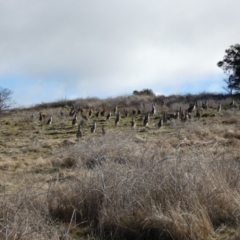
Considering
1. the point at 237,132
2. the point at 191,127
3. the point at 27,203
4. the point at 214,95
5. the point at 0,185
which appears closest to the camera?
the point at 27,203

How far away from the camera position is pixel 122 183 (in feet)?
16.9

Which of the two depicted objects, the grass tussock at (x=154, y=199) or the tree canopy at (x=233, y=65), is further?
the tree canopy at (x=233, y=65)

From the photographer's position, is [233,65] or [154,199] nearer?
[154,199]

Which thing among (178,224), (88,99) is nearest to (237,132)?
(178,224)

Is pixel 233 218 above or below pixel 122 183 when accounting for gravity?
below

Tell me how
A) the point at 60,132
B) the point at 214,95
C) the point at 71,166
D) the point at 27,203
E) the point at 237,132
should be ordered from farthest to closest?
the point at 214,95, the point at 60,132, the point at 237,132, the point at 71,166, the point at 27,203

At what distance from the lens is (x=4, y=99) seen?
36656 mm

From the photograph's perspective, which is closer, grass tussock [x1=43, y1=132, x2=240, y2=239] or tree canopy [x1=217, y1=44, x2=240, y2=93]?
grass tussock [x1=43, y1=132, x2=240, y2=239]

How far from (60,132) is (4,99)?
19289mm

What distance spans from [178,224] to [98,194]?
44.4 inches

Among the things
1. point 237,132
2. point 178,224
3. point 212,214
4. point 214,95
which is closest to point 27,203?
point 178,224

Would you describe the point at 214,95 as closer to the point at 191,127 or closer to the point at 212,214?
the point at 191,127

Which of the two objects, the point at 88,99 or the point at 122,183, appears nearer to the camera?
the point at 122,183

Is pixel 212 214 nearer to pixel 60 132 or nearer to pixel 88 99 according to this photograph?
pixel 60 132
